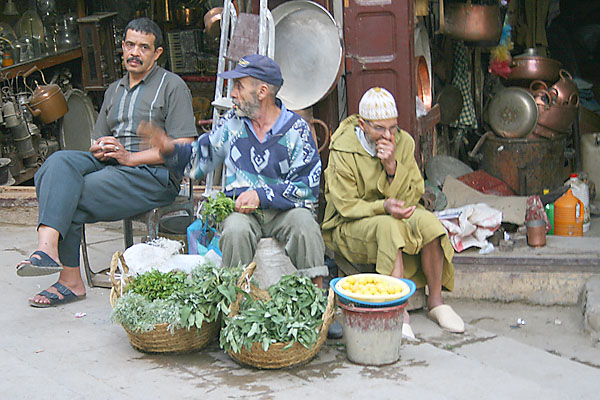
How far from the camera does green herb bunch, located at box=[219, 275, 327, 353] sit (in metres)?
3.42

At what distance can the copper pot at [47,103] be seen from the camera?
25.0 feet

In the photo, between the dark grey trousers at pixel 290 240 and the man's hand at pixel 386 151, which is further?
the man's hand at pixel 386 151

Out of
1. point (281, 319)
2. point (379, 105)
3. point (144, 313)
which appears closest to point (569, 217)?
point (379, 105)

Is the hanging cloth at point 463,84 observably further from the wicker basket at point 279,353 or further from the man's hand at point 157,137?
the wicker basket at point 279,353

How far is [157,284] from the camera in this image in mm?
3764

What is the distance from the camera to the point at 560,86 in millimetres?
6832

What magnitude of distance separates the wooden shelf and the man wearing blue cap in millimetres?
4033

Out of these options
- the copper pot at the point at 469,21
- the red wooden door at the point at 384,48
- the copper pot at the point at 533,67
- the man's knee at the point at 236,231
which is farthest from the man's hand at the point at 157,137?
the copper pot at the point at 533,67

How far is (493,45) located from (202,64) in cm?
333

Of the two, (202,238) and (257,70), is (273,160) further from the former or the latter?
(202,238)

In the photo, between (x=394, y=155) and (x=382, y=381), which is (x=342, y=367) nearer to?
(x=382, y=381)

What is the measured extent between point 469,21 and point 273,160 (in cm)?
288

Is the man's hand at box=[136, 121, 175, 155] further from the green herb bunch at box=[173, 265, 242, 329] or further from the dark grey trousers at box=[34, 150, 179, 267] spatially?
the green herb bunch at box=[173, 265, 242, 329]

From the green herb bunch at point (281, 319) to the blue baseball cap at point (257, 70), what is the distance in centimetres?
111
